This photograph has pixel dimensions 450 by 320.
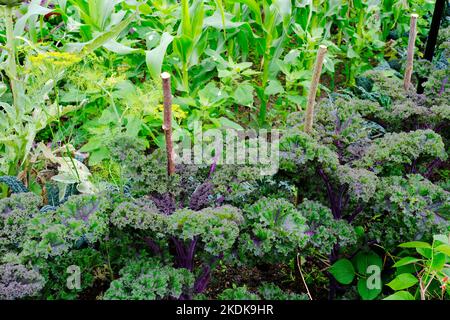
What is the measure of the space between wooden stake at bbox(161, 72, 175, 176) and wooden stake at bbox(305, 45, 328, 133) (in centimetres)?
61

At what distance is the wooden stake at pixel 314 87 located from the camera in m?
2.26

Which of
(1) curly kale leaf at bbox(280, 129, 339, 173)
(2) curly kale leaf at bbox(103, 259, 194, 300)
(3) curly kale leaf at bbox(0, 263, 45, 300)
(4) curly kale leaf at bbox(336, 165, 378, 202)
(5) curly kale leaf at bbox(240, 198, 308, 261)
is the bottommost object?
(2) curly kale leaf at bbox(103, 259, 194, 300)

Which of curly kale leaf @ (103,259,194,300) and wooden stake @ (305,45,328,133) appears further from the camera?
wooden stake @ (305,45,328,133)

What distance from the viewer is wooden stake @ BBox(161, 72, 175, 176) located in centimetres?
203

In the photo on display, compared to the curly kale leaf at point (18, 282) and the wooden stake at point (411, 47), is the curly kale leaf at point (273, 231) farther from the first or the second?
the wooden stake at point (411, 47)

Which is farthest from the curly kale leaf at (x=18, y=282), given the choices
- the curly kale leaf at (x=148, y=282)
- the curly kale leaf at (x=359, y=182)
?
the curly kale leaf at (x=359, y=182)

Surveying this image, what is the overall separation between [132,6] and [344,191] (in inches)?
68.2

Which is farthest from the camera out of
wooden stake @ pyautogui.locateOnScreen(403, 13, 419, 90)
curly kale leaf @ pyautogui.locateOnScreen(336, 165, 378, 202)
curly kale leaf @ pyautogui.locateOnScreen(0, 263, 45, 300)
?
wooden stake @ pyautogui.locateOnScreen(403, 13, 419, 90)

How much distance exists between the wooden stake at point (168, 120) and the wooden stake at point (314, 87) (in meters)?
0.61

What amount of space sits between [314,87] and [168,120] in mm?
640

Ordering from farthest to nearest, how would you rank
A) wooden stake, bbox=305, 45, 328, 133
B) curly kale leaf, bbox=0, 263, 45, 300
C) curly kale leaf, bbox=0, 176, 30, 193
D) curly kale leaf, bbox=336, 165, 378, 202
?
1. curly kale leaf, bbox=0, 176, 30, 193
2. wooden stake, bbox=305, 45, 328, 133
3. curly kale leaf, bbox=336, 165, 378, 202
4. curly kale leaf, bbox=0, 263, 45, 300

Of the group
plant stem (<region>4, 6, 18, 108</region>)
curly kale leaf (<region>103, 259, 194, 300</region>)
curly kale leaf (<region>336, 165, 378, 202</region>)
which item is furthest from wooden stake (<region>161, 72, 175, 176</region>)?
plant stem (<region>4, 6, 18, 108</region>)

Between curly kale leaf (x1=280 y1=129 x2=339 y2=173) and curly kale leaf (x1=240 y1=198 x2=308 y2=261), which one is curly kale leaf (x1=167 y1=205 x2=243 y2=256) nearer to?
curly kale leaf (x1=240 y1=198 x2=308 y2=261)
